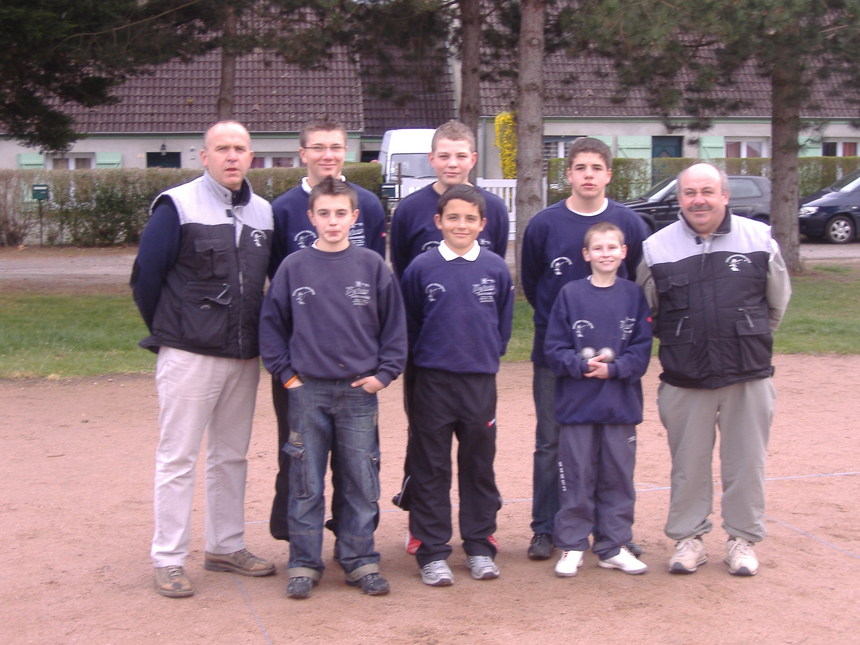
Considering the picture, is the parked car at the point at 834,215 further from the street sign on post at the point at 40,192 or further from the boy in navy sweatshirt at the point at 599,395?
the boy in navy sweatshirt at the point at 599,395

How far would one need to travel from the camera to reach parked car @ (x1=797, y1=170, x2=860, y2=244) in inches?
950

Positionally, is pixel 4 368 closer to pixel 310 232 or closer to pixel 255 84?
pixel 310 232

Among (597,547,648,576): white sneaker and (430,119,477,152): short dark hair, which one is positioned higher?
(430,119,477,152): short dark hair

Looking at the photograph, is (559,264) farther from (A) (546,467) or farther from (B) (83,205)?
(B) (83,205)

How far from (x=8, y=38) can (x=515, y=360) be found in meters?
7.22

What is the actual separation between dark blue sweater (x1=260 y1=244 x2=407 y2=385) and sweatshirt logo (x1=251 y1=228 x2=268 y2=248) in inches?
8.9

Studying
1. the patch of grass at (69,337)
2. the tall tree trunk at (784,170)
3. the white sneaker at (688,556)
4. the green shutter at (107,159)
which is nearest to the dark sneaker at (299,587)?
the white sneaker at (688,556)

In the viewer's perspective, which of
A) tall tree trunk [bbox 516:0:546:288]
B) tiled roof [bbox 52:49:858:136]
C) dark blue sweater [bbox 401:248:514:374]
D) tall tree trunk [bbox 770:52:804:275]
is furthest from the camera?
tiled roof [bbox 52:49:858:136]

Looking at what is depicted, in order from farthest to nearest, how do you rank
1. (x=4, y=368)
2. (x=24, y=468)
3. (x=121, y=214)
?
1. (x=121, y=214)
2. (x=4, y=368)
3. (x=24, y=468)

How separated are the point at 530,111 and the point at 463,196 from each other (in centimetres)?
859

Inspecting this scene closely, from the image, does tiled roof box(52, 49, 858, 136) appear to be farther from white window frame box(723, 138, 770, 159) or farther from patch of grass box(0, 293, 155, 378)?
patch of grass box(0, 293, 155, 378)

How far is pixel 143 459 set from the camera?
7.02 m

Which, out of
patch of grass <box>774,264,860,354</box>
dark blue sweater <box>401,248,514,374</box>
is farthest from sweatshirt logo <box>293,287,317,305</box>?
patch of grass <box>774,264,860,354</box>

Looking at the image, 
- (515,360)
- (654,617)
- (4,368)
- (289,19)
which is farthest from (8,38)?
(654,617)
